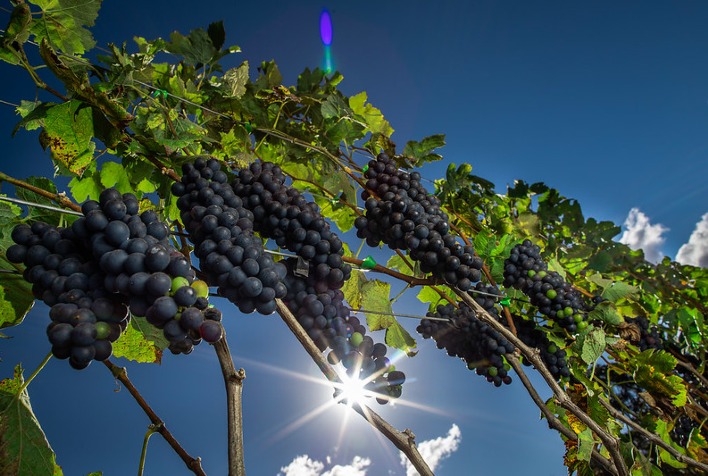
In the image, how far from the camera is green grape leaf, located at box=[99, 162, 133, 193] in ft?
6.68

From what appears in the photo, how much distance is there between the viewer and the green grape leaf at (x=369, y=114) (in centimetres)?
265

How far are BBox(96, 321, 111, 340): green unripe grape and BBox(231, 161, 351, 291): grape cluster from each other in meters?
0.71

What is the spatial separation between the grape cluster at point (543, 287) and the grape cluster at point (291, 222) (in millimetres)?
1527

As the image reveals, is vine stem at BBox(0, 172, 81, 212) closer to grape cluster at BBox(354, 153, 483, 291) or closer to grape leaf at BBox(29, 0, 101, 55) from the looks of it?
grape leaf at BBox(29, 0, 101, 55)

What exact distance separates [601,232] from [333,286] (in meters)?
4.01

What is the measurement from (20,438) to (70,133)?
1.03 m

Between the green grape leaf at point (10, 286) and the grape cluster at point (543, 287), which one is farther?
the grape cluster at point (543, 287)

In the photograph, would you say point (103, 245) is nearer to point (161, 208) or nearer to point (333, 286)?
point (333, 286)

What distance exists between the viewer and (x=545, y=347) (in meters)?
2.76

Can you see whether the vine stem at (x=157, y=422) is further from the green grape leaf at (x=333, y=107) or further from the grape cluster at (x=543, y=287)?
the grape cluster at (x=543, y=287)

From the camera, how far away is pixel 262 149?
2.62 meters

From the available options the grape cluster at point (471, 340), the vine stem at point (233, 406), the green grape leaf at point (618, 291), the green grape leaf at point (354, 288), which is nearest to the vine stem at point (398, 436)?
the vine stem at point (233, 406)

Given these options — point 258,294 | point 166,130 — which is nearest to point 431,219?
point 258,294

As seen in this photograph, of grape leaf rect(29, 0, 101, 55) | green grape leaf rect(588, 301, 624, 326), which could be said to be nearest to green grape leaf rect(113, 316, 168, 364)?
grape leaf rect(29, 0, 101, 55)
